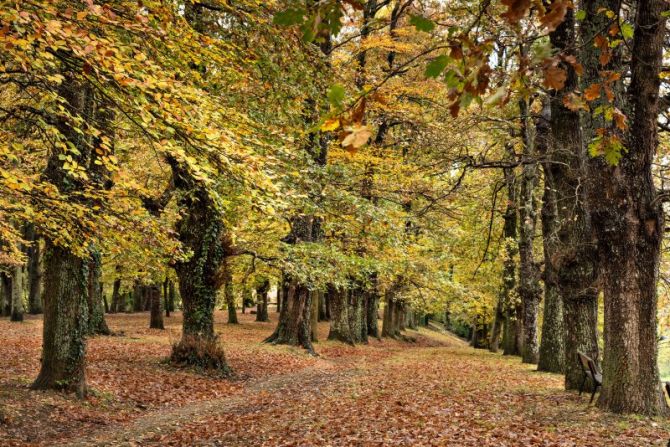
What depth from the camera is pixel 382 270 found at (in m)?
17.2

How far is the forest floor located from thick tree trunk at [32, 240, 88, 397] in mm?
369

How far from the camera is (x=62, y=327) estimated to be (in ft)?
33.0

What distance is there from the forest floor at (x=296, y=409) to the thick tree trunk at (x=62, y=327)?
369 millimetres

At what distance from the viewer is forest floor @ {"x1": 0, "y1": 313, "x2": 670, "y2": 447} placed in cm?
772

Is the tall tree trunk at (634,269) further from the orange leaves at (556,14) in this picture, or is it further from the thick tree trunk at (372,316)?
the thick tree trunk at (372,316)

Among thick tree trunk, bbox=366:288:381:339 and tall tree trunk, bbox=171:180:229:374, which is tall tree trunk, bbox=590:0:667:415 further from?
thick tree trunk, bbox=366:288:381:339

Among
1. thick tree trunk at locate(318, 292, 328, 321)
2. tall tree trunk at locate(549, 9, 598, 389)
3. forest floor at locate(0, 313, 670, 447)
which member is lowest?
thick tree trunk at locate(318, 292, 328, 321)

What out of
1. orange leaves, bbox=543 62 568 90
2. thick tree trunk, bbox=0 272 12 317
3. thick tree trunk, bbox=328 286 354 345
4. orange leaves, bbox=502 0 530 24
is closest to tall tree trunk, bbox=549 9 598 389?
orange leaves, bbox=543 62 568 90

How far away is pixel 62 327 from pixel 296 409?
4.81 meters

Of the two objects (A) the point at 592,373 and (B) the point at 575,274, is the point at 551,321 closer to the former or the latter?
(B) the point at 575,274

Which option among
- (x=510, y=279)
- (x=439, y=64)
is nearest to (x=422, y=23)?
(x=439, y=64)

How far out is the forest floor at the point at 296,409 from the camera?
7.72 m

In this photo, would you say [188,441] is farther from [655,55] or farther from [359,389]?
[655,55]

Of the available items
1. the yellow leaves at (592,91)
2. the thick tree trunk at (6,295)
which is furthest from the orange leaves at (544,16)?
the thick tree trunk at (6,295)
